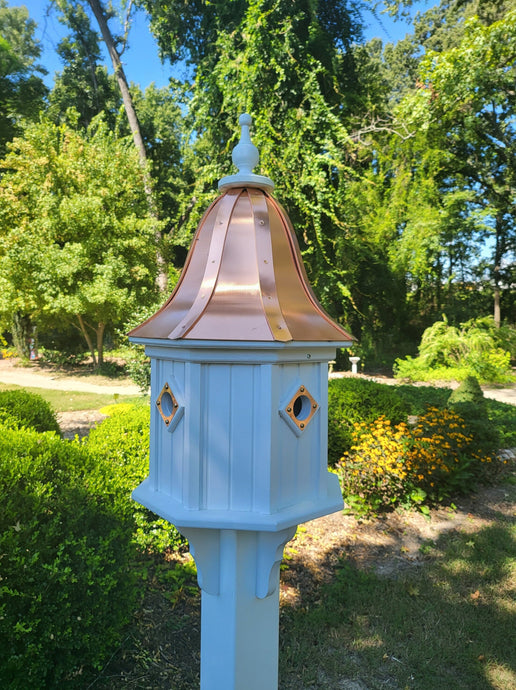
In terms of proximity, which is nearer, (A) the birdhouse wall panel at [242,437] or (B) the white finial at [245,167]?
(A) the birdhouse wall panel at [242,437]

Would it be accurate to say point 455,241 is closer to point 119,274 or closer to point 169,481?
point 119,274

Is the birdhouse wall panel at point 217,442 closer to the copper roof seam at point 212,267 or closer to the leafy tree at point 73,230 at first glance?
the copper roof seam at point 212,267

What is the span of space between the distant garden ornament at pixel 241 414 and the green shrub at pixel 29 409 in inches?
157

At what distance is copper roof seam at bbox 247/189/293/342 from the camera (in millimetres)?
1415

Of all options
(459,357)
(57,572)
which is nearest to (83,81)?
(459,357)

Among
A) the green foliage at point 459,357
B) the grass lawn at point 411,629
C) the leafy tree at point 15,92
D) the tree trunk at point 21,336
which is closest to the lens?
the grass lawn at point 411,629

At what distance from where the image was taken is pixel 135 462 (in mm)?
4125

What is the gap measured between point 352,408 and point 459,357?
9664mm

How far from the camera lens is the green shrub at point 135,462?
3.92 m

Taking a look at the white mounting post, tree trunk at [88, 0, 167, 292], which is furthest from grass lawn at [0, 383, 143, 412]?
the white mounting post

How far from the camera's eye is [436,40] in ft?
60.1

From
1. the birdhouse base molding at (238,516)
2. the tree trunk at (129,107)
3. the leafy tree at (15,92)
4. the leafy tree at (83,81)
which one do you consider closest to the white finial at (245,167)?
the birdhouse base molding at (238,516)

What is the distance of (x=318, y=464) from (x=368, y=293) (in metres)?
17.0

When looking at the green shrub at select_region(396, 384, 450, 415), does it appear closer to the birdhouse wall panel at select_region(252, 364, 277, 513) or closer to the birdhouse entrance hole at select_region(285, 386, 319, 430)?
the birdhouse entrance hole at select_region(285, 386, 319, 430)
